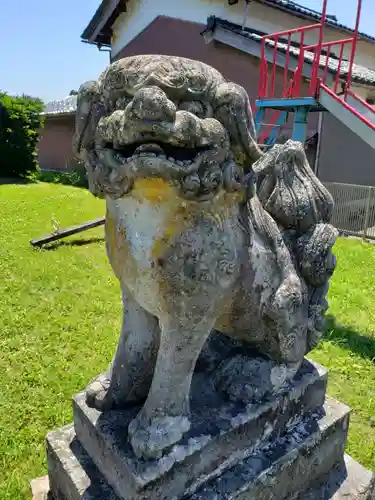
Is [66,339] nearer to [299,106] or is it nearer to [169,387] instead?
[169,387]

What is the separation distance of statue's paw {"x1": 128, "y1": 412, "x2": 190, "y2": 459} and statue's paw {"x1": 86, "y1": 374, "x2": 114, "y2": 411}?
172 millimetres

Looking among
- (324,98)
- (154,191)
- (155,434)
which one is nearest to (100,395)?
A: (155,434)

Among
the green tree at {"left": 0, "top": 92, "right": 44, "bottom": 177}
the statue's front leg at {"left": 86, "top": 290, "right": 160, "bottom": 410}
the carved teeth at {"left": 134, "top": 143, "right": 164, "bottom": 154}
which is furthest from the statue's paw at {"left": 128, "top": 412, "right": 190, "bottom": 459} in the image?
the green tree at {"left": 0, "top": 92, "right": 44, "bottom": 177}

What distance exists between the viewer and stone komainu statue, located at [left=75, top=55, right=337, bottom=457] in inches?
34.7

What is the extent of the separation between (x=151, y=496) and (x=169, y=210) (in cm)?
75

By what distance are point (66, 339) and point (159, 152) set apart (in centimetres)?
237

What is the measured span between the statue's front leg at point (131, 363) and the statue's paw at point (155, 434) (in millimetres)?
151

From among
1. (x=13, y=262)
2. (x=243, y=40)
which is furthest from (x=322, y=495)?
(x=243, y=40)

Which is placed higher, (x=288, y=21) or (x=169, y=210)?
(x=288, y=21)

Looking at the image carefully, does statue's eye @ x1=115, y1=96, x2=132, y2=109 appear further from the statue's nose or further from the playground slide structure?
the playground slide structure

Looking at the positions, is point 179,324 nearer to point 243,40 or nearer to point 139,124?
point 139,124

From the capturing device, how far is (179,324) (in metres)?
1.13

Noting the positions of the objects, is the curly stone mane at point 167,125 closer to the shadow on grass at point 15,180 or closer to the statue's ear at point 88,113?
the statue's ear at point 88,113

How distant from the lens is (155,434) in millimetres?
1168
